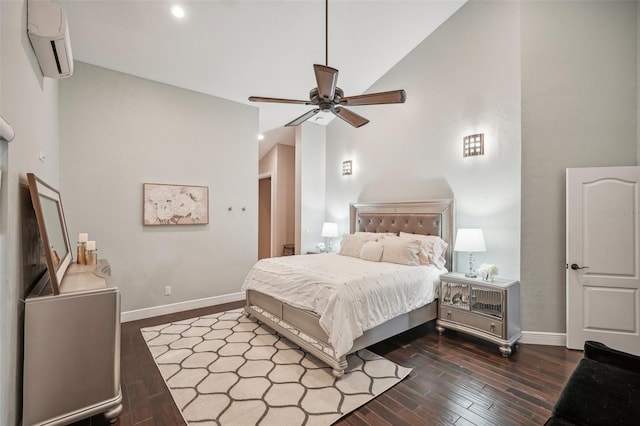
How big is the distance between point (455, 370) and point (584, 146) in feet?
8.91

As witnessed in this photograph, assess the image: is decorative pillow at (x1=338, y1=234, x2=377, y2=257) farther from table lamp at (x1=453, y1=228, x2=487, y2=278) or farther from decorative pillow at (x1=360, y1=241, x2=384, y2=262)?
table lamp at (x1=453, y1=228, x2=487, y2=278)

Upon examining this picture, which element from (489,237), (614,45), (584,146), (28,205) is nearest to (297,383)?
(28,205)

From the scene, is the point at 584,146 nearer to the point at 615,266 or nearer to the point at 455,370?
the point at 615,266

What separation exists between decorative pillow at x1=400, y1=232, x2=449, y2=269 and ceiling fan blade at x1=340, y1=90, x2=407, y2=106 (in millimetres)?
1926

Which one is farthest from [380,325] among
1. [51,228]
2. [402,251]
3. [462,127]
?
[51,228]

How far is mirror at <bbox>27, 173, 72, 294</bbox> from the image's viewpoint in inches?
68.1

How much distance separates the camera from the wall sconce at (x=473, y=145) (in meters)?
3.63

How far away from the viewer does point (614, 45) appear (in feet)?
9.82

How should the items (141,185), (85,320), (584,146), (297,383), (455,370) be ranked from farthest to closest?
1. (141,185)
2. (584,146)
3. (455,370)
4. (297,383)
5. (85,320)

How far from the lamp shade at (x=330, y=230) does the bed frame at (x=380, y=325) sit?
0.41m

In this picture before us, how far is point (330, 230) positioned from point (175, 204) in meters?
2.74

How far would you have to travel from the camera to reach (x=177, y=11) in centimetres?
292

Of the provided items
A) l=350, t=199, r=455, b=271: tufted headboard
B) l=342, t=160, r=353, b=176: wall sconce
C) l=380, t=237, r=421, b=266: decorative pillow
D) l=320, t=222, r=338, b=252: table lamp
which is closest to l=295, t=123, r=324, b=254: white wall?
l=320, t=222, r=338, b=252: table lamp

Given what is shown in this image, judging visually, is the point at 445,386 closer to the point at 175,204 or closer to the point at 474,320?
the point at 474,320
